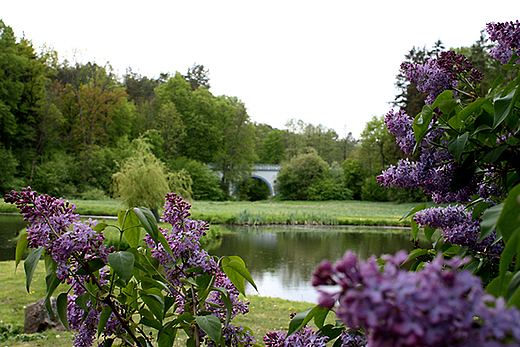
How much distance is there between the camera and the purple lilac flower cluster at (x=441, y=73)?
4.91 ft

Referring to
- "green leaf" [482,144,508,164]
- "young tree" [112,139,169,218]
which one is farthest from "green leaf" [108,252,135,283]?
"young tree" [112,139,169,218]

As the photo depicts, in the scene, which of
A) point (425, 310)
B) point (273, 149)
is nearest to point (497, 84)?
point (425, 310)

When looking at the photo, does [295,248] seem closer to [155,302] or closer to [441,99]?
[155,302]

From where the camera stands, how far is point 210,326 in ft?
3.59

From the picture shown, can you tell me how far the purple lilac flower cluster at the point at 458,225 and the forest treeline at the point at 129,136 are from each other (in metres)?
24.7

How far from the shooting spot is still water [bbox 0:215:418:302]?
9102 millimetres

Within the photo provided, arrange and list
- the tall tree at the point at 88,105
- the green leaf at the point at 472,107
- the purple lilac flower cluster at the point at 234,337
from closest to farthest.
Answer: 1. the green leaf at the point at 472,107
2. the purple lilac flower cluster at the point at 234,337
3. the tall tree at the point at 88,105

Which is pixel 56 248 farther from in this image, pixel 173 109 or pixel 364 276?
pixel 173 109

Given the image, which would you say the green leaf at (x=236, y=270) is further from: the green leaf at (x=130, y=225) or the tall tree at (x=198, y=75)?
the tall tree at (x=198, y=75)

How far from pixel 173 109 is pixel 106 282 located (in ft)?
132

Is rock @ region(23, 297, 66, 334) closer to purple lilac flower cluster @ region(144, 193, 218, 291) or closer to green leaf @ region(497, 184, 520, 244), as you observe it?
purple lilac flower cluster @ region(144, 193, 218, 291)

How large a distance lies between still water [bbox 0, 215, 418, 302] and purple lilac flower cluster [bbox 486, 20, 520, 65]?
6.95m

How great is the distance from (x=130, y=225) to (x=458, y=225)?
3.30 ft

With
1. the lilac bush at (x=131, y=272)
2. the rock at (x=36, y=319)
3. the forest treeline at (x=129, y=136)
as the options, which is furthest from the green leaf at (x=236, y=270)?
the forest treeline at (x=129, y=136)
